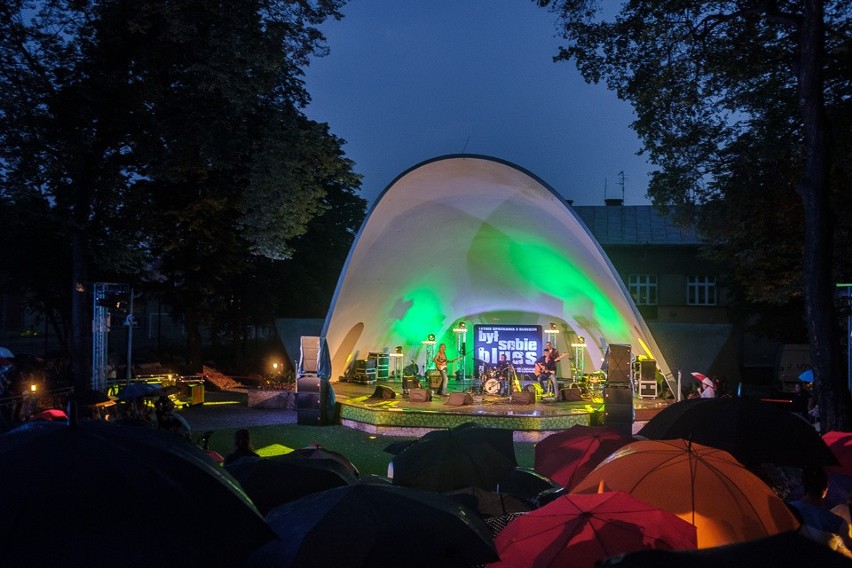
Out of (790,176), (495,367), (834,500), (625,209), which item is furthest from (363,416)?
(625,209)

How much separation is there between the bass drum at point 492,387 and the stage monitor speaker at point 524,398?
2.21 meters

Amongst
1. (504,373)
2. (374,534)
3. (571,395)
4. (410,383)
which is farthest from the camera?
(504,373)

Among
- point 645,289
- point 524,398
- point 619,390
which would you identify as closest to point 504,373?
point 524,398

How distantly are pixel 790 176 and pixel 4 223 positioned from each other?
760 inches

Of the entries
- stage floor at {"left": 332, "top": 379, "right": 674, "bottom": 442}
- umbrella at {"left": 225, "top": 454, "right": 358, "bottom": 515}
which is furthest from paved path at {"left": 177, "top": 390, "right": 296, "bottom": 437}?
umbrella at {"left": 225, "top": 454, "right": 358, "bottom": 515}

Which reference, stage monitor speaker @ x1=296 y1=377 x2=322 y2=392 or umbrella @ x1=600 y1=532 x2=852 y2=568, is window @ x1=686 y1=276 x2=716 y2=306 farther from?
umbrella @ x1=600 y1=532 x2=852 y2=568

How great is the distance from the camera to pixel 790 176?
17172mm

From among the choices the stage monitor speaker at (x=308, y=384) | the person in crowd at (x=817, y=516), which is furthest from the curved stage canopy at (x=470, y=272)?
the person in crowd at (x=817, y=516)

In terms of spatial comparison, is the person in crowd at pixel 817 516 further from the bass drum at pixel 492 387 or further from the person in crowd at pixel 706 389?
the bass drum at pixel 492 387

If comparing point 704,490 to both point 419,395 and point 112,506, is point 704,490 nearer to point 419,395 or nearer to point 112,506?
point 112,506

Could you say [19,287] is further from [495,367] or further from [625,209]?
[625,209]

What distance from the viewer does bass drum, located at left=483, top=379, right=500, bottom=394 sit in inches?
858

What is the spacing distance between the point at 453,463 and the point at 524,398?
1304 cm

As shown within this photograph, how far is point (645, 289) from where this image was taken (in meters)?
37.6
